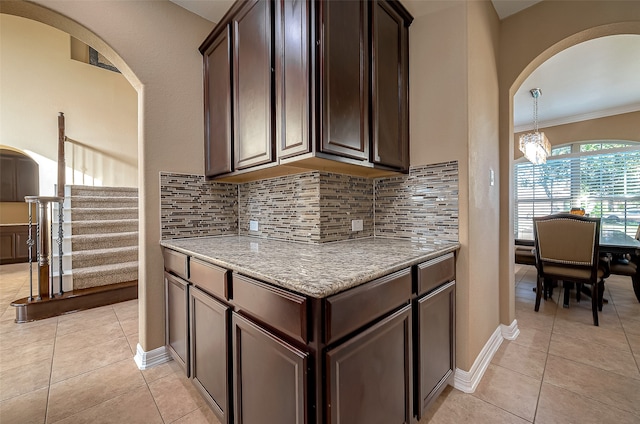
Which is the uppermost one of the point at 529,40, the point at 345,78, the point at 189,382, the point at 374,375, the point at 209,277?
the point at 529,40

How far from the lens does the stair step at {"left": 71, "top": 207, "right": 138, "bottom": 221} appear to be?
335 centimetres

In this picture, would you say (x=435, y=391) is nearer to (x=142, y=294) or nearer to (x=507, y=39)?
(x=142, y=294)

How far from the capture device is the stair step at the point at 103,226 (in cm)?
326

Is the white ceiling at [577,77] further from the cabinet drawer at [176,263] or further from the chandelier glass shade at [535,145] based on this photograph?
the cabinet drawer at [176,263]

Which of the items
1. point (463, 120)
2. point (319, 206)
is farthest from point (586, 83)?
point (319, 206)

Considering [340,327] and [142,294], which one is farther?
[142,294]

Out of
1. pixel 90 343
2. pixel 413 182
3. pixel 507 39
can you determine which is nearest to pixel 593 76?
pixel 507 39

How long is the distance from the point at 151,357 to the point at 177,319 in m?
0.45

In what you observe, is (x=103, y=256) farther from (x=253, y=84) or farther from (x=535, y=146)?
(x=535, y=146)

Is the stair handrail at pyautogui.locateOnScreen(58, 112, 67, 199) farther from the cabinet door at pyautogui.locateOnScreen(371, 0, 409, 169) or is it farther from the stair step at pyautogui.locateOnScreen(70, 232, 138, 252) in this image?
the cabinet door at pyautogui.locateOnScreen(371, 0, 409, 169)

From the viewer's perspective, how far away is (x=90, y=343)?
84.6 inches

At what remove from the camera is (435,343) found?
1.40 m

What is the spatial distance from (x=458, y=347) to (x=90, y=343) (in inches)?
112

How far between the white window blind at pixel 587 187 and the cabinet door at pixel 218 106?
4941 mm
